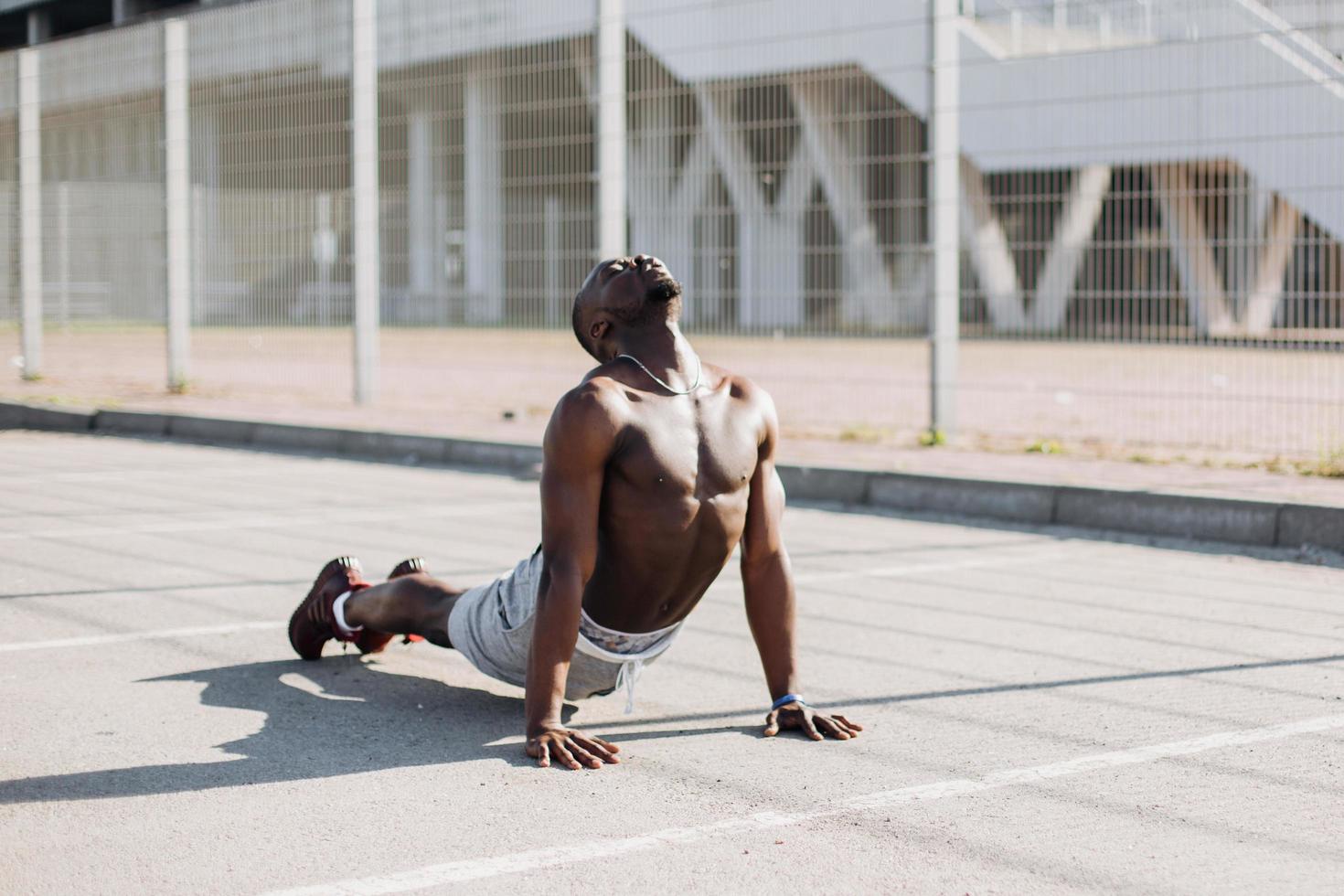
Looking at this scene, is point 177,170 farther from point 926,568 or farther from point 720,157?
point 926,568

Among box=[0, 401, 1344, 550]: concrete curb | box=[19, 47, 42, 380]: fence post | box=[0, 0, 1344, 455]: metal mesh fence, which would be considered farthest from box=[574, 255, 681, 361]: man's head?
box=[19, 47, 42, 380]: fence post

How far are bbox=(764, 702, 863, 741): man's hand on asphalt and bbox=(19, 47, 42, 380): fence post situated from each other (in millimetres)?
17648

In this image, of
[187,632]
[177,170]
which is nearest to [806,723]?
[187,632]

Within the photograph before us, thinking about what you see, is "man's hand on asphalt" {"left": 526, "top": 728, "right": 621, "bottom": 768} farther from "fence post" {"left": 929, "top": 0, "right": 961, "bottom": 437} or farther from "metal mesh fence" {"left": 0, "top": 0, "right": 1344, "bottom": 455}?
"fence post" {"left": 929, "top": 0, "right": 961, "bottom": 437}

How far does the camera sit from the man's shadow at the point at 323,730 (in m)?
4.41

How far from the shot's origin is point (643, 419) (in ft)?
15.3

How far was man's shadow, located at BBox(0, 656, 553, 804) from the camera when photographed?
441 cm

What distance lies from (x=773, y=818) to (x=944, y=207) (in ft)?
29.1

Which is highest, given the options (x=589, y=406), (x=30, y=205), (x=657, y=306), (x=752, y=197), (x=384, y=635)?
(x=30, y=205)

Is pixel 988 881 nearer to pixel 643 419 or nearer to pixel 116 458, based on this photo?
pixel 643 419

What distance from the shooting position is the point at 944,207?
12.4 m

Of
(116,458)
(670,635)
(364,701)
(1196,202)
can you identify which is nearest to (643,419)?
(670,635)

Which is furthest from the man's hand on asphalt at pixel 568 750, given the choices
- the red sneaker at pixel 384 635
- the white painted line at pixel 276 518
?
the white painted line at pixel 276 518

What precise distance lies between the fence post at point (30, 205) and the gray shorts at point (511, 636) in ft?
55.8
